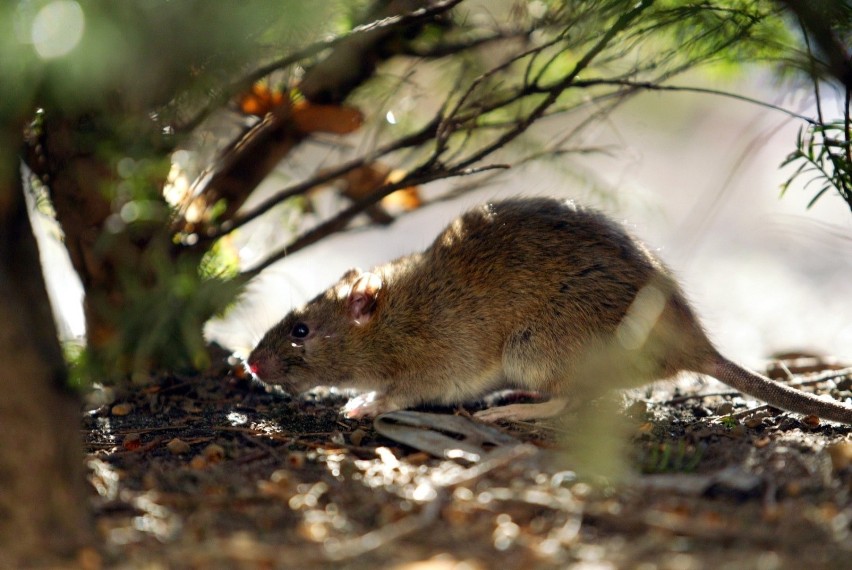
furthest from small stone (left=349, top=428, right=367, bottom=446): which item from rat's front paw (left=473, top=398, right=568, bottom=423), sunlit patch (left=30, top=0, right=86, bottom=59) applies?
sunlit patch (left=30, top=0, right=86, bottom=59)

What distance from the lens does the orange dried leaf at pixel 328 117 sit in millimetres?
4523

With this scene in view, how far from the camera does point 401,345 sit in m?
4.58

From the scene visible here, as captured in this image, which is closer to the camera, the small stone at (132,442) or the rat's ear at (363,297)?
the small stone at (132,442)

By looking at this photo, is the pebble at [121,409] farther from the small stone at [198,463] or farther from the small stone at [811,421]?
the small stone at [811,421]

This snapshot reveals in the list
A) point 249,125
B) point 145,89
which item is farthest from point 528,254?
point 145,89

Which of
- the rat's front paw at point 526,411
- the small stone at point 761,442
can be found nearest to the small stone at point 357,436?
the rat's front paw at point 526,411

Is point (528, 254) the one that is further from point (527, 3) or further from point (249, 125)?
point (249, 125)

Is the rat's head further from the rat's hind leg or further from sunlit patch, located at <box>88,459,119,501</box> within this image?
sunlit patch, located at <box>88,459,119,501</box>

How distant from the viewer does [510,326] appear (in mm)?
4242

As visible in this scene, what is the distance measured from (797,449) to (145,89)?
2.62 meters

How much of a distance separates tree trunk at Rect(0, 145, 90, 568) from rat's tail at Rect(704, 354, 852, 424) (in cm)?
269

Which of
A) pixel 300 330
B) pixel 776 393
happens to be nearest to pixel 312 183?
pixel 300 330

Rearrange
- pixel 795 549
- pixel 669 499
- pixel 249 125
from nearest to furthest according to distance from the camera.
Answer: pixel 795 549, pixel 669 499, pixel 249 125

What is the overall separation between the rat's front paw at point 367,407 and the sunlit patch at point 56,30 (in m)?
2.56
